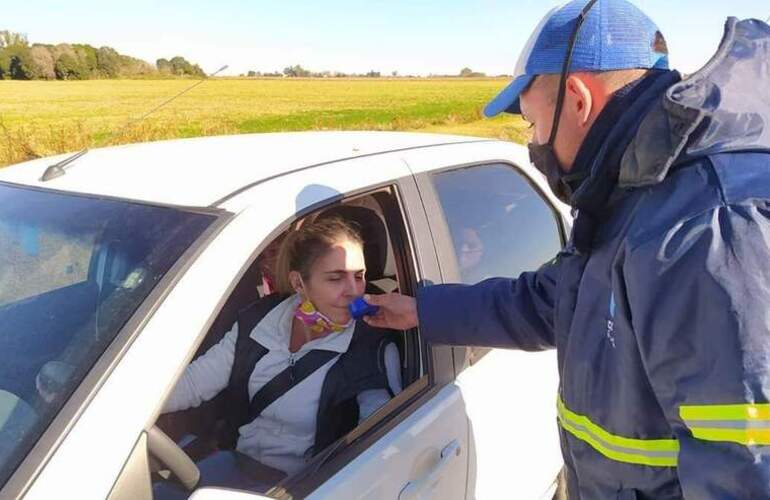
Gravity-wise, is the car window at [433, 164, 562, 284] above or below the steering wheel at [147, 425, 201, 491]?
above

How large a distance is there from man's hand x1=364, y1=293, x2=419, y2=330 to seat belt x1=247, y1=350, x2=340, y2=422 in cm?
18

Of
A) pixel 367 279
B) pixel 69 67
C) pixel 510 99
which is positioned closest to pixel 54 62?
pixel 69 67

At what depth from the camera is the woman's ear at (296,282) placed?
2.12m

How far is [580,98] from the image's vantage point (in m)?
1.33

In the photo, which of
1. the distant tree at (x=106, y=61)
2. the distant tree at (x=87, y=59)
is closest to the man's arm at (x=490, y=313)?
the distant tree at (x=106, y=61)

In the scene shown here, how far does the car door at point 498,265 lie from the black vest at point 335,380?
10.0 inches

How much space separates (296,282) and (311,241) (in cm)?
16

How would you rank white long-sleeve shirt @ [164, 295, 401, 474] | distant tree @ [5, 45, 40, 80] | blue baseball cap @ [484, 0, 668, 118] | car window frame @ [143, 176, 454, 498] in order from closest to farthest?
blue baseball cap @ [484, 0, 668, 118]
car window frame @ [143, 176, 454, 498]
white long-sleeve shirt @ [164, 295, 401, 474]
distant tree @ [5, 45, 40, 80]

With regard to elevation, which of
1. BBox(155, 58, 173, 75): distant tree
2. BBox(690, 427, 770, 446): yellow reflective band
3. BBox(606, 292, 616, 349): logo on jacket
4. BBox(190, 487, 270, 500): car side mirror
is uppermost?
BBox(155, 58, 173, 75): distant tree

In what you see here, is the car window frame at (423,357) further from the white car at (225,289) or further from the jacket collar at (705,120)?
the jacket collar at (705,120)

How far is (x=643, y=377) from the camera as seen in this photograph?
112 cm

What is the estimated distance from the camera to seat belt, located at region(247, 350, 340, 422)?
6.18ft

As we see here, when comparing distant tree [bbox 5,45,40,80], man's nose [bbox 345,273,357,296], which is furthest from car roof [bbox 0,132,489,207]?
distant tree [bbox 5,45,40,80]

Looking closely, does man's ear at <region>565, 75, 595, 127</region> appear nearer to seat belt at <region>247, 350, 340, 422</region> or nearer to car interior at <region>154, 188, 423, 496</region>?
car interior at <region>154, 188, 423, 496</region>
